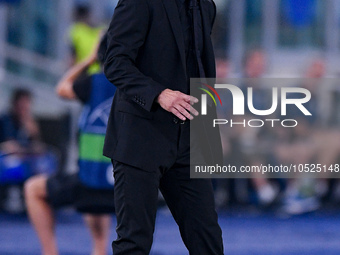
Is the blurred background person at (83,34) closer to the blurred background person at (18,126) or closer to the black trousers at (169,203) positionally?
the blurred background person at (18,126)

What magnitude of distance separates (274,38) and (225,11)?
0.85m

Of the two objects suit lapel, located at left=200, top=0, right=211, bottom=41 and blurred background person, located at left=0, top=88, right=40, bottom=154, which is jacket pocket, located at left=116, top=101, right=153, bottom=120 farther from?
blurred background person, located at left=0, top=88, right=40, bottom=154

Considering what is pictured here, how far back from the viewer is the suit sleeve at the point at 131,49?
310cm

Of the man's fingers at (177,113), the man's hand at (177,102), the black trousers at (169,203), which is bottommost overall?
the black trousers at (169,203)

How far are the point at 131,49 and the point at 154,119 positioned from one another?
31cm

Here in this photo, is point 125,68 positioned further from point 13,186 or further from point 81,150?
point 13,186

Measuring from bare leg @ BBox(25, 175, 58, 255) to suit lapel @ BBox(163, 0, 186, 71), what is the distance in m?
2.20

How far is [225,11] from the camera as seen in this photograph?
11227 millimetres

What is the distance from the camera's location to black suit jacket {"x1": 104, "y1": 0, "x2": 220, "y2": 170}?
123 inches

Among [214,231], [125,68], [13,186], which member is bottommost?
[13,186]

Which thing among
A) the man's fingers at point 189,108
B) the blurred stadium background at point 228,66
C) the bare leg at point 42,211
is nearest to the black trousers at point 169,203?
the man's fingers at point 189,108

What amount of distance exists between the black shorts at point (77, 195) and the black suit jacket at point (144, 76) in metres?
1.66

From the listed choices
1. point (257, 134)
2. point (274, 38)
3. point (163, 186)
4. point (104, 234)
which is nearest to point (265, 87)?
point (257, 134)

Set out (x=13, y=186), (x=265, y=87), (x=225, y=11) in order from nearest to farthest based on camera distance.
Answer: (x=13, y=186) < (x=265, y=87) < (x=225, y=11)
